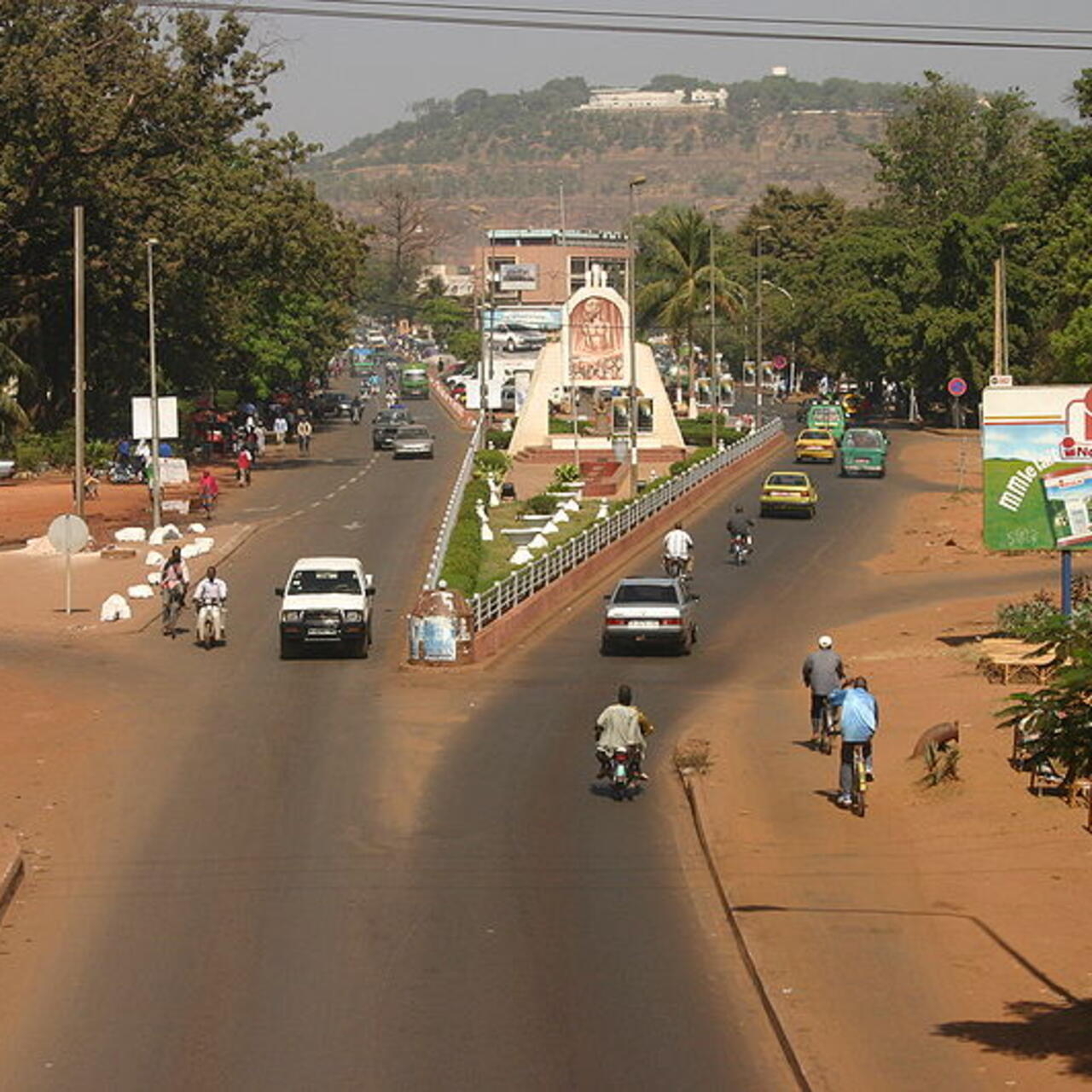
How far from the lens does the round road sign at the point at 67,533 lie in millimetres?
43750

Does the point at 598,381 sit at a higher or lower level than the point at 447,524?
higher

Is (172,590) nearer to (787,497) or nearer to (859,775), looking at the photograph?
(859,775)

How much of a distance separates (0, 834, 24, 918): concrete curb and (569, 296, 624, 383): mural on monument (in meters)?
57.2

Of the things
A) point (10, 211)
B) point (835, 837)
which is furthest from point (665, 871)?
point (10, 211)

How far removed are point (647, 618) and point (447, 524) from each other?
669 inches

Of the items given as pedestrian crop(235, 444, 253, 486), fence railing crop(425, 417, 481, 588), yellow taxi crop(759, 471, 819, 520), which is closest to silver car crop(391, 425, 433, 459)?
fence railing crop(425, 417, 481, 588)

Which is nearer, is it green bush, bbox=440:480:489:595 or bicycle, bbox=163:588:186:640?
bicycle, bbox=163:588:186:640

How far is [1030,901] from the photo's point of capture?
21.3m

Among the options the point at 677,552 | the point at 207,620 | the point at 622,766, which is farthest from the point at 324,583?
the point at 622,766

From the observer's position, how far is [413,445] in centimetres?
8712

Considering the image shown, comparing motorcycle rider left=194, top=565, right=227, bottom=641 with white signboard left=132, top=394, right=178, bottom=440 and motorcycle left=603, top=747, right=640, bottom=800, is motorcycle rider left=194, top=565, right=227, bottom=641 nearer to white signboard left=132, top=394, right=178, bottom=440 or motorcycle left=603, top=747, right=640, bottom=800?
motorcycle left=603, top=747, right=640, bottom=800

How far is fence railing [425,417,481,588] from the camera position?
149ft

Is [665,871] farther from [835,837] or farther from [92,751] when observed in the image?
[92,751]

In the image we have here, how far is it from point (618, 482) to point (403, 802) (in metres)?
47.4
